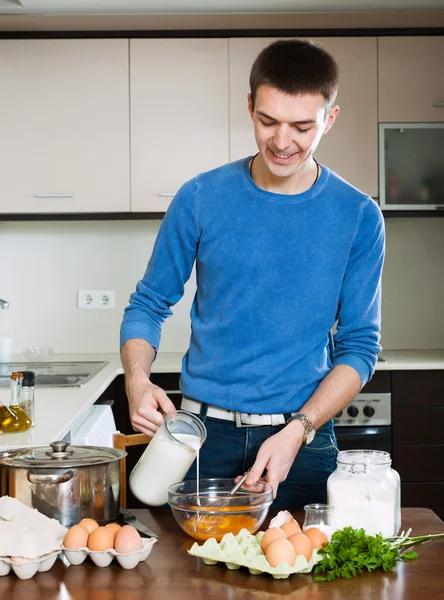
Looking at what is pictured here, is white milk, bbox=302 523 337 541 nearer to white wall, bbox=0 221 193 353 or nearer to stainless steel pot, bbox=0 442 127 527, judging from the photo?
stainless steel pot, bbox=0 442 127 527

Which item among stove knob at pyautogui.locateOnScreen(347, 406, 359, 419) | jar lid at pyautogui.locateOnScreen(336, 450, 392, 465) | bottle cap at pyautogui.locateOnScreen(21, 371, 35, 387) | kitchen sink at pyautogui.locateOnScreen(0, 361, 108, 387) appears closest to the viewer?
jar lid at pyautogui.locateOnScreen(336, 450, 392, 465)

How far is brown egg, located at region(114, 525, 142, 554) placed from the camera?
46.3 inches

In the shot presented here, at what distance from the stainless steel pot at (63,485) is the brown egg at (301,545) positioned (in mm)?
305

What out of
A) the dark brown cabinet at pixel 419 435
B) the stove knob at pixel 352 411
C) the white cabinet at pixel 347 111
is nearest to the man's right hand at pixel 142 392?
the stove knob at pixel 352 411

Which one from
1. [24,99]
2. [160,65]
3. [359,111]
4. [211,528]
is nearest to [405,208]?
[359,111]

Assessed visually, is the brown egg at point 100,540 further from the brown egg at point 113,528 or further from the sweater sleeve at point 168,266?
the sweater sleeve at point 168,266

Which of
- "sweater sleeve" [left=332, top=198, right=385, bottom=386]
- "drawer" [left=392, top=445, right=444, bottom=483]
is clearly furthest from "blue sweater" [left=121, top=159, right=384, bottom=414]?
"drawer" [left=392, top=445, right=444, bottom=483]

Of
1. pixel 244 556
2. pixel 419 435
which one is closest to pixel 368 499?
pixel 244 556

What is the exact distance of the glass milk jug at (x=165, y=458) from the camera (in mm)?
1359

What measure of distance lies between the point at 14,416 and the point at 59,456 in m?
0.76

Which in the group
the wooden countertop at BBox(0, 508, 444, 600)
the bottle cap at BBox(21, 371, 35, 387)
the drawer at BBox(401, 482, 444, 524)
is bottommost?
the drawer at BBox(401, 482, 444, 524)

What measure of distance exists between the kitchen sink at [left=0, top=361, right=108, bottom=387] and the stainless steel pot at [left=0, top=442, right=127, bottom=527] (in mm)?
1657

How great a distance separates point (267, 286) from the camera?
1.68 m

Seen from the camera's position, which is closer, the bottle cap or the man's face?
the man's face
